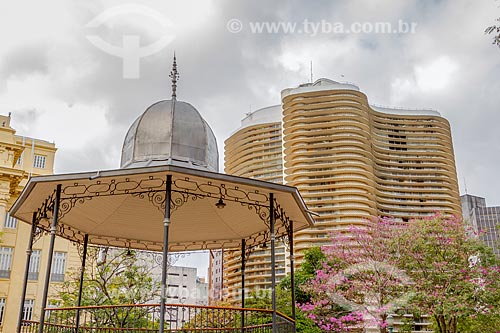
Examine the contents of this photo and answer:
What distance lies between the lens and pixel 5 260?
26703mm

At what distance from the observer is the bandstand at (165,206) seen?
7.32m

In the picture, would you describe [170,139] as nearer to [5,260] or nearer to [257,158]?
[5,260]

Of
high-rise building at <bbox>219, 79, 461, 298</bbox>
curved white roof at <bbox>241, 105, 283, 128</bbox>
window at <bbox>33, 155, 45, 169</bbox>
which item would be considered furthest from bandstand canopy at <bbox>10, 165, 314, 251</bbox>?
curved white roof at <bbox>241, 105, 283, 128</bbox>

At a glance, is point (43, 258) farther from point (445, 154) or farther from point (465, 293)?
point (445, 154)

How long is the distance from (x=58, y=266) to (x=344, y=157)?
3047 cm

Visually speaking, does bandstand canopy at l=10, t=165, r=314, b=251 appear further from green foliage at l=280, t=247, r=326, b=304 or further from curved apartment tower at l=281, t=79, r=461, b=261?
curved apartment tower at l=281, t=79, r=461, b=261

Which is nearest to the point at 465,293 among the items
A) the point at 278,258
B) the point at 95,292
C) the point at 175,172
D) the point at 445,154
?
the point at 95,292

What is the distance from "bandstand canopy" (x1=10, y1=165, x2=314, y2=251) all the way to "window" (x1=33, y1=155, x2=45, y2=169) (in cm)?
2009

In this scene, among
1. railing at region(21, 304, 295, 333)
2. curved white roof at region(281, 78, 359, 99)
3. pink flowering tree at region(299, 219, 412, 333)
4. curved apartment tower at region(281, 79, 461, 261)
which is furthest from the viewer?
curved white roof at region(281, 78, 359, 99)

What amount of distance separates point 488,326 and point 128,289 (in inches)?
646

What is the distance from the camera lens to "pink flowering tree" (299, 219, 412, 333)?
2248 cm

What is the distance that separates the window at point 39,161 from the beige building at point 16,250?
62 millimetres

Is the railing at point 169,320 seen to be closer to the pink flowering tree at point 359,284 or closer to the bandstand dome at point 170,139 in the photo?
the bandstand dome at point 170,139

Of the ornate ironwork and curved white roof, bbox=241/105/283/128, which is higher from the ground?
curved white roof, bbox=241/105/283/128
